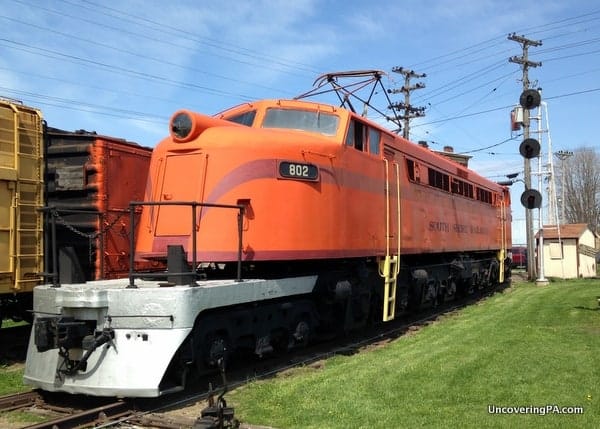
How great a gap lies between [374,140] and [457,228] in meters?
5.54

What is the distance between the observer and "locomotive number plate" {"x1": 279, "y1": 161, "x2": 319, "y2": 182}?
7.71 m

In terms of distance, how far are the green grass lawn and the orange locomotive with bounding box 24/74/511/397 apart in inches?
31.6


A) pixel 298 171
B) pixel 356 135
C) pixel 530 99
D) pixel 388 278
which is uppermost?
pixel 530 99

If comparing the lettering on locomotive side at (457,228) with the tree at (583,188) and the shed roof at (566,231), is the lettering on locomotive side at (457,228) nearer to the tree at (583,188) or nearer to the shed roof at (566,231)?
the shed roof at (566,231)

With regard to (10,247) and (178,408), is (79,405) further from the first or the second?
(10,247)

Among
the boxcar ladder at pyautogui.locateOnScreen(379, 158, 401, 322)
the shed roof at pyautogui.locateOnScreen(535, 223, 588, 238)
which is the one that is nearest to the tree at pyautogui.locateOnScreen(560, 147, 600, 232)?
the shed roof at pyautogui.locateOnScreen(535, 223, 588, 238)

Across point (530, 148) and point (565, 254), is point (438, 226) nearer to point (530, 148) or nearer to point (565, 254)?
point (530, 148)

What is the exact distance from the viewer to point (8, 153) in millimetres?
8633

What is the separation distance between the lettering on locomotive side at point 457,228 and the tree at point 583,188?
53.1 m

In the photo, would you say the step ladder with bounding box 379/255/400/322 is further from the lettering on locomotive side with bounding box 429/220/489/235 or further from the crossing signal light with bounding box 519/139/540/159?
the crossing signal light with bounding box 519/139/540/159

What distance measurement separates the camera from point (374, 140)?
994 centimetres

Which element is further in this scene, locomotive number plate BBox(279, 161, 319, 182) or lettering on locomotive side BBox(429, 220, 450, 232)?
lettering on locomotive side BBox(429, 220, 450, 232)

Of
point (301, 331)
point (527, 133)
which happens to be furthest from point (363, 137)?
point (527, 133)

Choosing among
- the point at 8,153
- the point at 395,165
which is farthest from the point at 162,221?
the point at 395,165
